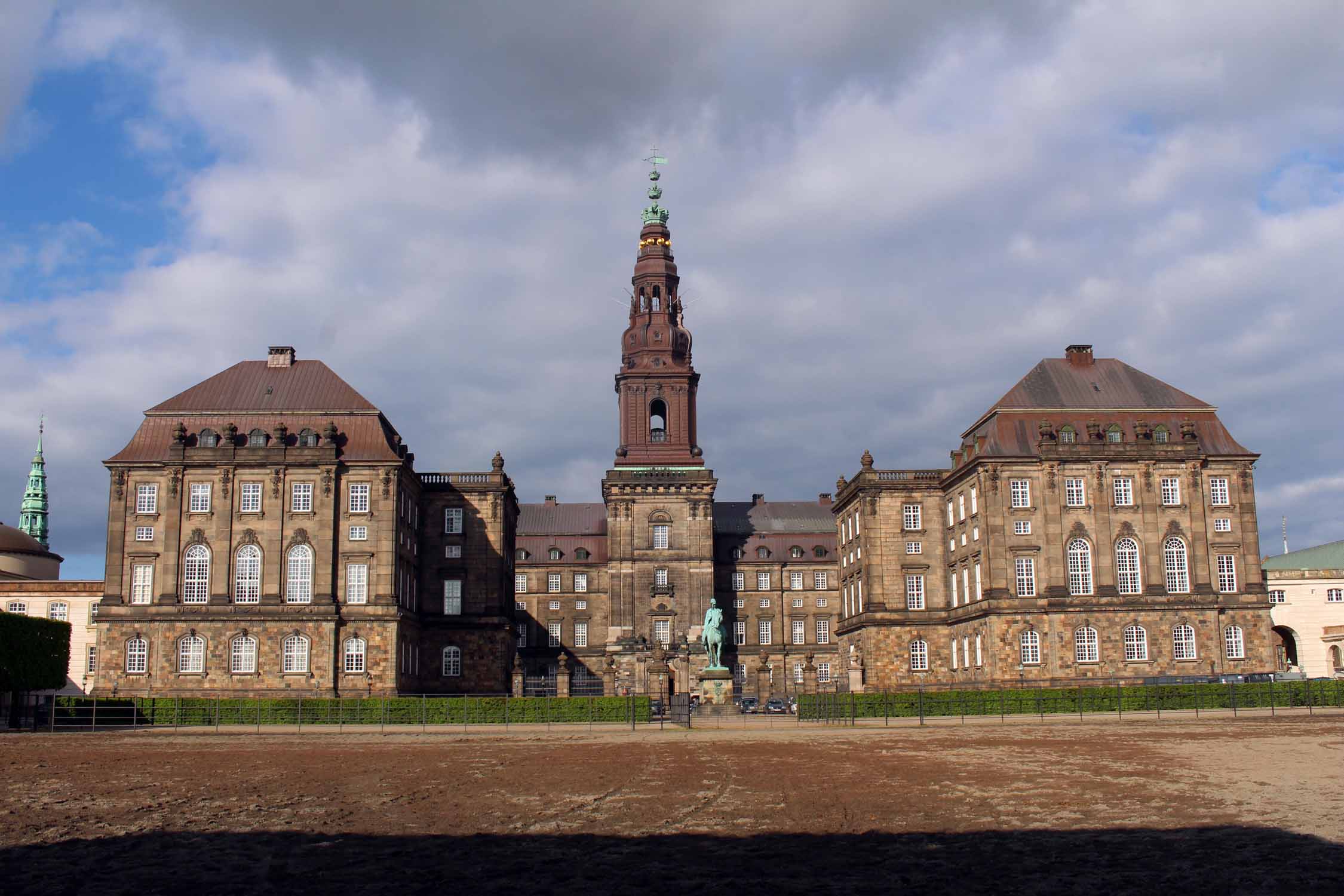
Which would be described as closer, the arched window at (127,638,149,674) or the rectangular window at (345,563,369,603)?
the arched window at (127,638,149,674)

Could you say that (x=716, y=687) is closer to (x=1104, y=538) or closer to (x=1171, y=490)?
(x=1104, y=538)

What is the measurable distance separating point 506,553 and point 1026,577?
39912 millimetres

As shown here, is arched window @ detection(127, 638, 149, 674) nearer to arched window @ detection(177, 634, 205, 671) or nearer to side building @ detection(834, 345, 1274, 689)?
arched window @ detection(177, 634, 205, 671)

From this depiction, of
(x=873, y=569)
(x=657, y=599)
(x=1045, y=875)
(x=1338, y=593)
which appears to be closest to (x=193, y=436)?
(x=657, y=599)

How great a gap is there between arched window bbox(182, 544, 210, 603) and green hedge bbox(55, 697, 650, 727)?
1857cm

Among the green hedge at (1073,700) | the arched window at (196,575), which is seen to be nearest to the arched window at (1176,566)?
the green hedge at (1073,700)

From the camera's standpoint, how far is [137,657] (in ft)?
253

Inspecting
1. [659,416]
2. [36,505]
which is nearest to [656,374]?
[659,416]

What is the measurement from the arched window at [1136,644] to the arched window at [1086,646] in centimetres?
193

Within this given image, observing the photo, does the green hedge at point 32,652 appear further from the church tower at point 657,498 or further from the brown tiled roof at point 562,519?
the brown tiled roof at point 562,519

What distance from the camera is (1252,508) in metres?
83.3

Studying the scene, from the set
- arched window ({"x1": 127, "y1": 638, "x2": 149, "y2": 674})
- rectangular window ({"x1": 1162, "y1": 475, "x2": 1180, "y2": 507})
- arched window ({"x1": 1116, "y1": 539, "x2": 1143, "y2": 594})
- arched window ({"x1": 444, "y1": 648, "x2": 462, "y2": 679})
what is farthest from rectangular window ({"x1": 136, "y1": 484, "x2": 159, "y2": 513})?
rectangular window ({"x1": 1162, "y1": 475, "x2": 1180, "y2": 507})

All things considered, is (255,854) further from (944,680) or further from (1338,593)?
(1338,593)

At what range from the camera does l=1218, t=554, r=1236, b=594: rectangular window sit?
82.2m
